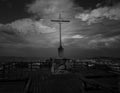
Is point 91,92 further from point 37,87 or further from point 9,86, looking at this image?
point 9,86

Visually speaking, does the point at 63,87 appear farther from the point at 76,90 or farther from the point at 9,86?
the point at 9,86

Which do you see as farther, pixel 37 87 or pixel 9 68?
pixel 9 68

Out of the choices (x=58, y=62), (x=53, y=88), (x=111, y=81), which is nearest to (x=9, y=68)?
(x=58, y=62)

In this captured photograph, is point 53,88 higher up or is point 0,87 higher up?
point 53,88

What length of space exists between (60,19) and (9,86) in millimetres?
10324

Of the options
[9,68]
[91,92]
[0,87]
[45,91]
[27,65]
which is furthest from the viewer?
[27,65]

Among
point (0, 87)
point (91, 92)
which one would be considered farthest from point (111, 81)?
point (0, 87)

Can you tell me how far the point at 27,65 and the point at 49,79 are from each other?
339 inches

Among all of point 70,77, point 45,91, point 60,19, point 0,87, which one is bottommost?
point 0,87

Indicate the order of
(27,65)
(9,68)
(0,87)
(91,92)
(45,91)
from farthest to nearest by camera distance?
(27,65), (9,68), (0,87), (91,92), (45,91)

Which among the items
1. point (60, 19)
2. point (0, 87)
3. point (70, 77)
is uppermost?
point (60, 19)

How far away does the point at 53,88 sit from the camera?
5.61 metres

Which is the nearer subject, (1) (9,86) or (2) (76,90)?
(2) (76,90)

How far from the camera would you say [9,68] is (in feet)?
38.3
